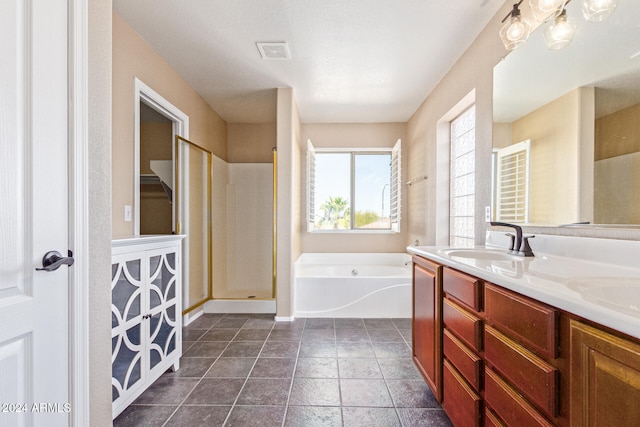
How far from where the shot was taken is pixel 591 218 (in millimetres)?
1204

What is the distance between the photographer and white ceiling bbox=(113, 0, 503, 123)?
1830mm

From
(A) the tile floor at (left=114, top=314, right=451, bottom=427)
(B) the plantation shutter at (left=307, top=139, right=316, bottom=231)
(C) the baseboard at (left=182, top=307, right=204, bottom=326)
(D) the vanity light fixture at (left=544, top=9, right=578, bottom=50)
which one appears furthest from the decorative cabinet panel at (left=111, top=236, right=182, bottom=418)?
(D) the vanity light fixture at (left=544, top=9, right=578, bottom=50)

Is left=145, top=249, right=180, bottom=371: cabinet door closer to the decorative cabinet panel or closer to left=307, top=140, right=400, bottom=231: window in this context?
the decorative cabinet panel

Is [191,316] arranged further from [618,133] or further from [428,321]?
[618,133]

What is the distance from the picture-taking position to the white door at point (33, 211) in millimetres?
749

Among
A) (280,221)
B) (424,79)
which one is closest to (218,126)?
(280,221)

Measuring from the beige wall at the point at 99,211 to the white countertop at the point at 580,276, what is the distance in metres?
1.47

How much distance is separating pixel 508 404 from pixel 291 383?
1.35 meters

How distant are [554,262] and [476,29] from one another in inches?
69.5

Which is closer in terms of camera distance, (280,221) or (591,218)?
(591,218)

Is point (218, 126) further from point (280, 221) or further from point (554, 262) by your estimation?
point (554, 262)

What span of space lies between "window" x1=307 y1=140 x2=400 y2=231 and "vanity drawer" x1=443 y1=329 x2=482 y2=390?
2890 mm

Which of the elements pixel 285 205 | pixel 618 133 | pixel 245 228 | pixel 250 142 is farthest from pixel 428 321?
pixel 250 142

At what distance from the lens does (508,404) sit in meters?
0.89
